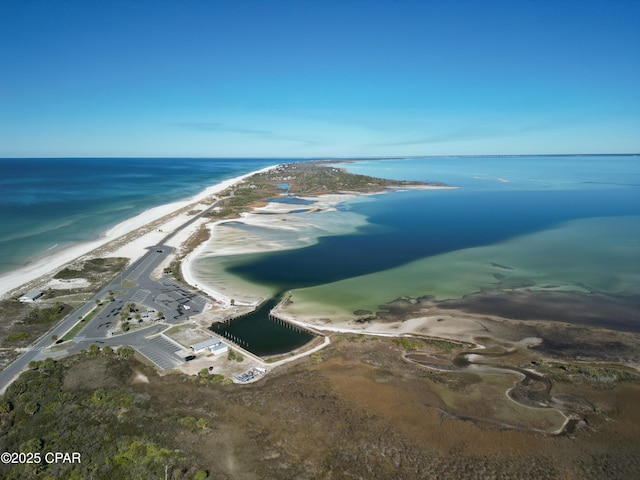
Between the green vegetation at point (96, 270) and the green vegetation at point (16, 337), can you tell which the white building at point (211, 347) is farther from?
the green vegetation at point (96, 270)

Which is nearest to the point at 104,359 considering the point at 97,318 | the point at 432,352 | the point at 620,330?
the point at 97,318

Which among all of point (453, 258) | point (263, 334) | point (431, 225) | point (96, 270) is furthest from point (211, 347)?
point (431, 225)

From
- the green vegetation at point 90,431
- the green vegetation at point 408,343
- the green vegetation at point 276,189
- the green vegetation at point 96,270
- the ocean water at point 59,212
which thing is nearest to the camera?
the green vegetation at point 90,431

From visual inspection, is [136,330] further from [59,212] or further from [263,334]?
[59,212]

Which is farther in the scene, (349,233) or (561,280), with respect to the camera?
(349,233)

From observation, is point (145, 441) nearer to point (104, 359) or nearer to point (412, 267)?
point (104, 359)

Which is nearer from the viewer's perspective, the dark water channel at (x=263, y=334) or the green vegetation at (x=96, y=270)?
the dark water channel at (x=263, y=334)

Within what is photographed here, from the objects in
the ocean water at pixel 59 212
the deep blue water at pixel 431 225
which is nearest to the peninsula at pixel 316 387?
the deep blue water at pixel 431 225
